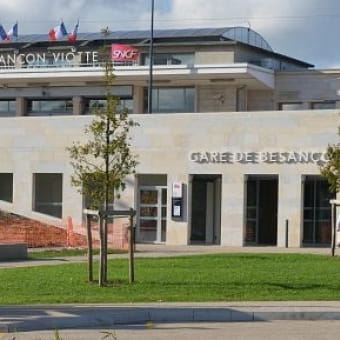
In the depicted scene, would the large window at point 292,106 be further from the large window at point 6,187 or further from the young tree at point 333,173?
the young tree at point 333,173

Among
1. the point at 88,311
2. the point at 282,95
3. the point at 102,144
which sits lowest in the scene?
the point at 88,311

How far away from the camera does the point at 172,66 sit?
2005 inches

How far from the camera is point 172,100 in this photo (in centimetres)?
5256

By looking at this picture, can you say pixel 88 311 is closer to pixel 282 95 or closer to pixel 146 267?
pixel 146 267

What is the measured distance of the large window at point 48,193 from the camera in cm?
4219

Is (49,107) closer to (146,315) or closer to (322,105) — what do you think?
(322,105)

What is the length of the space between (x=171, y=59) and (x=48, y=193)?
46.6ft

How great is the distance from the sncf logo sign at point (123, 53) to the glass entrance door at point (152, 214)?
1492 centimetres

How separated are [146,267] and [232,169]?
15014 mm

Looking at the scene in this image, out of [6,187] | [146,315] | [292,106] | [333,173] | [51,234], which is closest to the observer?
[146,315]

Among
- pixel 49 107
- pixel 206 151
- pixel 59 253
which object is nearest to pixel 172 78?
pixel 49 107

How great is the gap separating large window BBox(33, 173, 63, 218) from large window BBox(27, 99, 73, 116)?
37.4 feet

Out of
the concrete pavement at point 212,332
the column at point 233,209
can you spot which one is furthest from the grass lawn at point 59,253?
the concrete pavement at point 212,332

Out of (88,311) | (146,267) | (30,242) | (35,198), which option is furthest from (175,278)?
(35,198)
